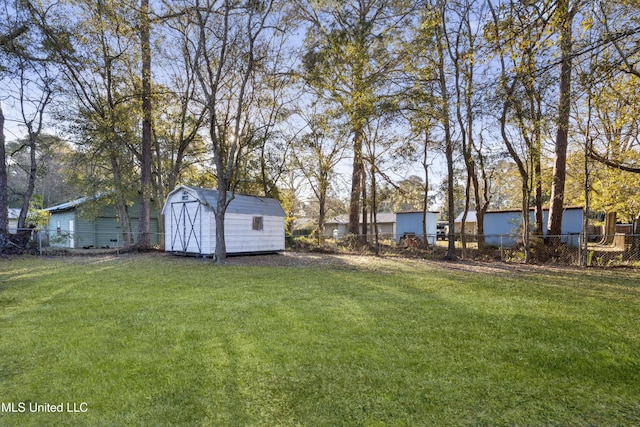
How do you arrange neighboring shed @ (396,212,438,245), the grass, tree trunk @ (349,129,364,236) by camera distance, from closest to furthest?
the grass < tree trunk @ (349,129,364,236) < neighboring shed @ (396,212,438,245)

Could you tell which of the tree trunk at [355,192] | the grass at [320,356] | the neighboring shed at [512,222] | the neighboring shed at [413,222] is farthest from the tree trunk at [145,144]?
the neighboring shed at [512,222]

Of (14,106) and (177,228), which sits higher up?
(14,106)

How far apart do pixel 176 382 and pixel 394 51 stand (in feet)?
41.4

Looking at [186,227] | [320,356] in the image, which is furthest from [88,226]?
[320,356]

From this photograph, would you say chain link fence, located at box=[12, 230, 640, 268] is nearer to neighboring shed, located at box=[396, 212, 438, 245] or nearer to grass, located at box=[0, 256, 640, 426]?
neighboring shed, located at box=[396, 212, 438, 245]

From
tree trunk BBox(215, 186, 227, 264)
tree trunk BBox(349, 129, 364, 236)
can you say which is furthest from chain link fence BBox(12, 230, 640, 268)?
tree trunk BBox(215, 186, 227, 264)

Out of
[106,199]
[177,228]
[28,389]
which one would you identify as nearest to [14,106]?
[106,199]

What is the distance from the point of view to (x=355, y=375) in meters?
2.66

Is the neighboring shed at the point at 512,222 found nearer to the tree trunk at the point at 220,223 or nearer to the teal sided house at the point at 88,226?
the tree trunk at the point at 220,223

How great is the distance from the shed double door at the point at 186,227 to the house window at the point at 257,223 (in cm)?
218

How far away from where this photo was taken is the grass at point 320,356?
218 cm

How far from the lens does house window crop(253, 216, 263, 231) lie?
42.4ft

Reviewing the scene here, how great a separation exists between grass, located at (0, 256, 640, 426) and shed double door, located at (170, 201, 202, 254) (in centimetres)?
570

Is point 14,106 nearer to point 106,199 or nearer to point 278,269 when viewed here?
point 106,199
